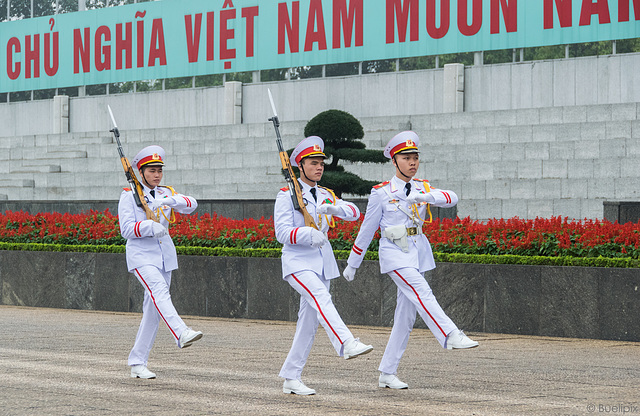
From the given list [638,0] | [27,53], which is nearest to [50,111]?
[27,53]

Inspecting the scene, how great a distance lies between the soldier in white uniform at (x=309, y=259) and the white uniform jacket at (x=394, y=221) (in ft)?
0.90

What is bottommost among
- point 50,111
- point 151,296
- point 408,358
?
point 408,358

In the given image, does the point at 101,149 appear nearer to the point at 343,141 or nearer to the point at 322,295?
the point at 343,141

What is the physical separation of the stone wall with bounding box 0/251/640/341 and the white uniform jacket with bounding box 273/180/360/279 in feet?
15.1

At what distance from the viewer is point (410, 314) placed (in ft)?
27.1

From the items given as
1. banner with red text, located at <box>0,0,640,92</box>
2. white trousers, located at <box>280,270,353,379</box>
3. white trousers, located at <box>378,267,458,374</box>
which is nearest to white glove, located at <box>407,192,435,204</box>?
white trousers, located at <box>378,267,458,374</box>

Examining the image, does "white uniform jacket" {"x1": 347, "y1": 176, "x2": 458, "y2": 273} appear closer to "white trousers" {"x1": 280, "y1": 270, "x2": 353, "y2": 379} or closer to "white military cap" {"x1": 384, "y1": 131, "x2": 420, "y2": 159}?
"white military cap" {"x1": 384, "y1": 131, "x2": 420, "y2": 159}

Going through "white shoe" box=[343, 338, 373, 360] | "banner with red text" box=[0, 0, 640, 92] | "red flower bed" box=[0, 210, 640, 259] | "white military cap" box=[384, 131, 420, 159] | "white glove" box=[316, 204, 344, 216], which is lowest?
"white shoe" box=[343, 338, 373, 360]

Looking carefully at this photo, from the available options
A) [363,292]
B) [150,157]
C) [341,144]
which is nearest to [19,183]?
[341,144]

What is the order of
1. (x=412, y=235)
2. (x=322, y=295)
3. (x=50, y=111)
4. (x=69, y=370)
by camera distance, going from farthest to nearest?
(x=50, y=111) < (x=69, y=370) < (x=412, y=235) < (x=322, y=295)

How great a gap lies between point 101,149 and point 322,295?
2359cm

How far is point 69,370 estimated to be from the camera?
9133mm

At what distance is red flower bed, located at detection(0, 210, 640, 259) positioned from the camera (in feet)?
40.3

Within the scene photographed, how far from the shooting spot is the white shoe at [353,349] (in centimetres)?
736
